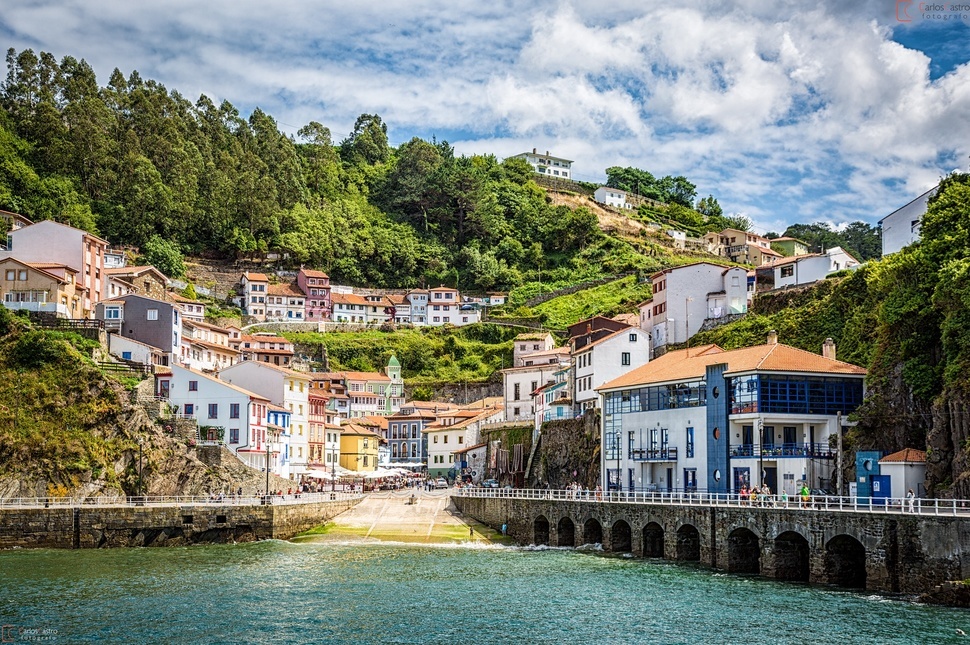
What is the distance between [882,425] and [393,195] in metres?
124

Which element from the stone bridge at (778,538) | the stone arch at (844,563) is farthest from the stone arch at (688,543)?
the stone arch at (844,563)

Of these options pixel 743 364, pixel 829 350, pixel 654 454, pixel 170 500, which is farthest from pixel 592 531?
pixel 170 500

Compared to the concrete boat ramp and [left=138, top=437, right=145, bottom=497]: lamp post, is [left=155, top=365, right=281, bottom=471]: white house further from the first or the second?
the concrete boat ramp

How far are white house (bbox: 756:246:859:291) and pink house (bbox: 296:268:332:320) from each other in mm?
63899

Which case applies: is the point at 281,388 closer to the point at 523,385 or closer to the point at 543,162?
the point at 523,385

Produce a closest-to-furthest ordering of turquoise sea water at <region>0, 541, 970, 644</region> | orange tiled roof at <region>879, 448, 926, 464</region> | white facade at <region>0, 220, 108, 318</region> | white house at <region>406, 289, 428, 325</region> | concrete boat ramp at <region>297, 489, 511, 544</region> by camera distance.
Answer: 1. turquoise sea water at <region>0, 541, 970, 644</region>
2. orange tiled roof at <region>879, 448, 926, 464</region>
3. concrete boat ramp at <region>297, 489, 511, 544</region>
4. white facade at <region>0, 220, 108, 318</region>
5. white house at <region>406, 289, 428, 325</region>

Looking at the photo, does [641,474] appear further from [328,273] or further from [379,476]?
[328,273]

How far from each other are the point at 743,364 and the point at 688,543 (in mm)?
10144

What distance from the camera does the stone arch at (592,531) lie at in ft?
201

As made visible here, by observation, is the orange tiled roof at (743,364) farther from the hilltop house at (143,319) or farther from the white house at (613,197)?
the white house at (613,197)

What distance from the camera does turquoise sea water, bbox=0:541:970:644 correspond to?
35.8 meters

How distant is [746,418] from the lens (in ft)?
186

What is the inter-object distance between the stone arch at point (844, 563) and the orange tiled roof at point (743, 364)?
1260cm

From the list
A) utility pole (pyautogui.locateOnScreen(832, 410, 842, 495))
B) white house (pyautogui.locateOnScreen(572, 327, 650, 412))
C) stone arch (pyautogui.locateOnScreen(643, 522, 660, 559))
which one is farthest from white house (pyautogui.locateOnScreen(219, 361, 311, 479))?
utility pole (pyautogui.locateOnScreen(832, 410, 842, 495))
